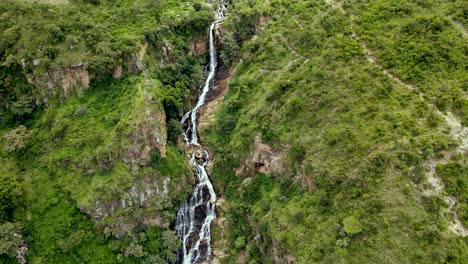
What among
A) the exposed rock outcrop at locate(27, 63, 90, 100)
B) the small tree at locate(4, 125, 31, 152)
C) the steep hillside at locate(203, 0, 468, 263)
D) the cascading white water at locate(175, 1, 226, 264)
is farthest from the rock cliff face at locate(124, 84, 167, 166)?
the small tree at locate(4, 125, 31, 152)

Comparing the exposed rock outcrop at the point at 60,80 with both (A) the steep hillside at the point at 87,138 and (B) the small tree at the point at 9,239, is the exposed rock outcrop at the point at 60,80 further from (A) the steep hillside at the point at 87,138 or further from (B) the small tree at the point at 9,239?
(B) the small tree at the point at 9,239

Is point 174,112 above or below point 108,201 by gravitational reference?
above

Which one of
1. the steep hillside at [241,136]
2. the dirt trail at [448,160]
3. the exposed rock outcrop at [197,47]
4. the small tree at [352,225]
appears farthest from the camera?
the exposed rock outcrop at [197,47]

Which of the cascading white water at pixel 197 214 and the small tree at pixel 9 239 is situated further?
the cascading white water at pixel 197 214

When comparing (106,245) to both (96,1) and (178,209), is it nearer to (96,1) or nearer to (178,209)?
(178,209)

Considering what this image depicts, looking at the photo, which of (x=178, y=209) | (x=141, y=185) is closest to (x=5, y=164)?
(x=141, y=185)

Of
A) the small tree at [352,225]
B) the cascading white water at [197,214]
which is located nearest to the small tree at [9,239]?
the cascading white water at [197,214]

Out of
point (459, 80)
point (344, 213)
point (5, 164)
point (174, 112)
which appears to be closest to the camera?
point (344, 213)
